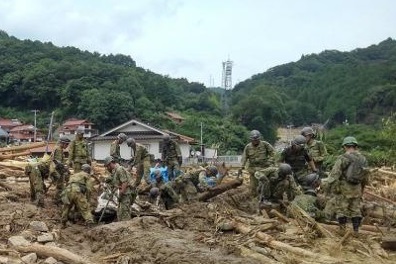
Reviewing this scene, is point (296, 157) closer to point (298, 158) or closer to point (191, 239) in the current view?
point (298, 158)

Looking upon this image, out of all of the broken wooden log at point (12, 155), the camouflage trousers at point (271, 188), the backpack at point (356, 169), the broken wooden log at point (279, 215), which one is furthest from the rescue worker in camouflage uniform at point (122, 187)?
the broken wooden log at point (12, 155)

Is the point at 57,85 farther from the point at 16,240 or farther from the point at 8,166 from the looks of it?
the point at 16,240

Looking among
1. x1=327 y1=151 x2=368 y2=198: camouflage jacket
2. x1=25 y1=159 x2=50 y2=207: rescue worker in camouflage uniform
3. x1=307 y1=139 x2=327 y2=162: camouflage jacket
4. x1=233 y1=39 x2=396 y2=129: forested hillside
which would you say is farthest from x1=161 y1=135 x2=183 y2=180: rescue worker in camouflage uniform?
x1=233 y1=39 x2=396 y2=129: forested hillside

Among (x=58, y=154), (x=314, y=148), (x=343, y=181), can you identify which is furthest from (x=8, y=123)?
(x=343, y=181)

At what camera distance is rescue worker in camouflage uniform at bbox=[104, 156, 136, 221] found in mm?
10797

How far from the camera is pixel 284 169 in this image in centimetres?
1075

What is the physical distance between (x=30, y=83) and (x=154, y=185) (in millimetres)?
56996

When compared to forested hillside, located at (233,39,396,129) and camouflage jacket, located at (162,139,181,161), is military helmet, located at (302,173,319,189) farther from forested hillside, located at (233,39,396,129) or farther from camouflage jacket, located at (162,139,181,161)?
forested hillside, located at (233,39,396,129)

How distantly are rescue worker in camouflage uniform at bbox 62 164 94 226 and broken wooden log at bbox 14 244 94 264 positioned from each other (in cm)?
206

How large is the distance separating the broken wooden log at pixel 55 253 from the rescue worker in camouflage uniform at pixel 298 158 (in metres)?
5.05

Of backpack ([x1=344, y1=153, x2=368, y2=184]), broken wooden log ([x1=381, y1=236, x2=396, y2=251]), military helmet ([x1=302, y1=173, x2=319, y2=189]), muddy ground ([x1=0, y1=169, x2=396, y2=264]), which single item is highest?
backpack ([x1=344, y1=153, x2=368, y2=184])

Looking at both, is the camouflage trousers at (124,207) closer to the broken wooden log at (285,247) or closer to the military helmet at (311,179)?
the broken wooden log at (285,247)

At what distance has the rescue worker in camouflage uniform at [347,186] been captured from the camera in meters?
8.77

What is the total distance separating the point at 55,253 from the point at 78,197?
2.53 metres
